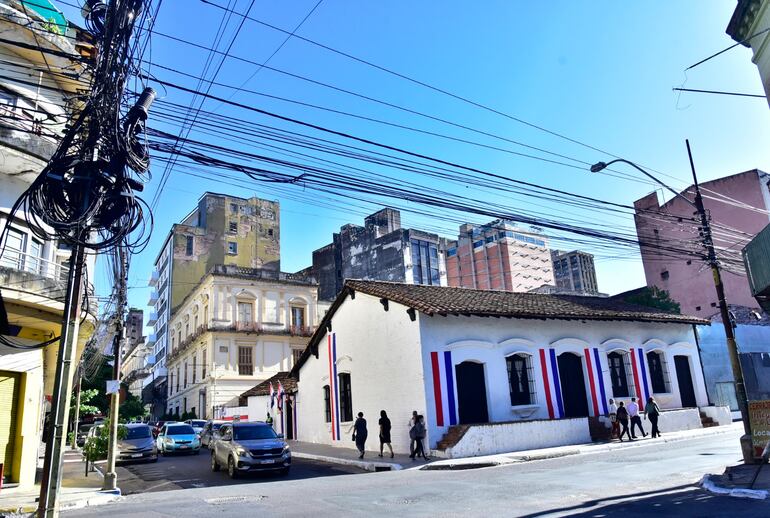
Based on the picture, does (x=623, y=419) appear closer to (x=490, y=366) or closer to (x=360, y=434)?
(x=490, y=366)

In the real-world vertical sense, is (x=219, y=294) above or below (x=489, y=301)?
above

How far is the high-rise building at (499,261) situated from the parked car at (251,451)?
183 ft

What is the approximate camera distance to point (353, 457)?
19.5m

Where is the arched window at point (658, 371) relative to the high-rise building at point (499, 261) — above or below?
below

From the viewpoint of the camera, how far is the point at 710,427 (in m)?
24.2

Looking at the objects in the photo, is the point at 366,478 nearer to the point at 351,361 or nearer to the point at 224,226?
the point at 351,361

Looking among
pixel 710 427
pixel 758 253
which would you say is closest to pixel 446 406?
pixel 758 253

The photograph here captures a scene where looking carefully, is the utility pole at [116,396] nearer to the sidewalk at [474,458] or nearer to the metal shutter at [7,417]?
the metal shutter at [7,417]

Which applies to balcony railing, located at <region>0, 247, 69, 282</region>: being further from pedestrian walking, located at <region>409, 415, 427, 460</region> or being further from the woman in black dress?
pedestrian walking, located at <region>409, 415, 427, 460</region>

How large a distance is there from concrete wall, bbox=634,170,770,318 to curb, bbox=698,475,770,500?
2786cm

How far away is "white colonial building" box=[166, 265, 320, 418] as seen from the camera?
42.3 m

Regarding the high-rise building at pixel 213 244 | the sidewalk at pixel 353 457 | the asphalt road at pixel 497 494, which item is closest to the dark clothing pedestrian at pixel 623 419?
the asphalt road at pixel 497 494

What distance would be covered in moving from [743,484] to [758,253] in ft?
19.0

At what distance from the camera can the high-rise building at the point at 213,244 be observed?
54125 millimetres
